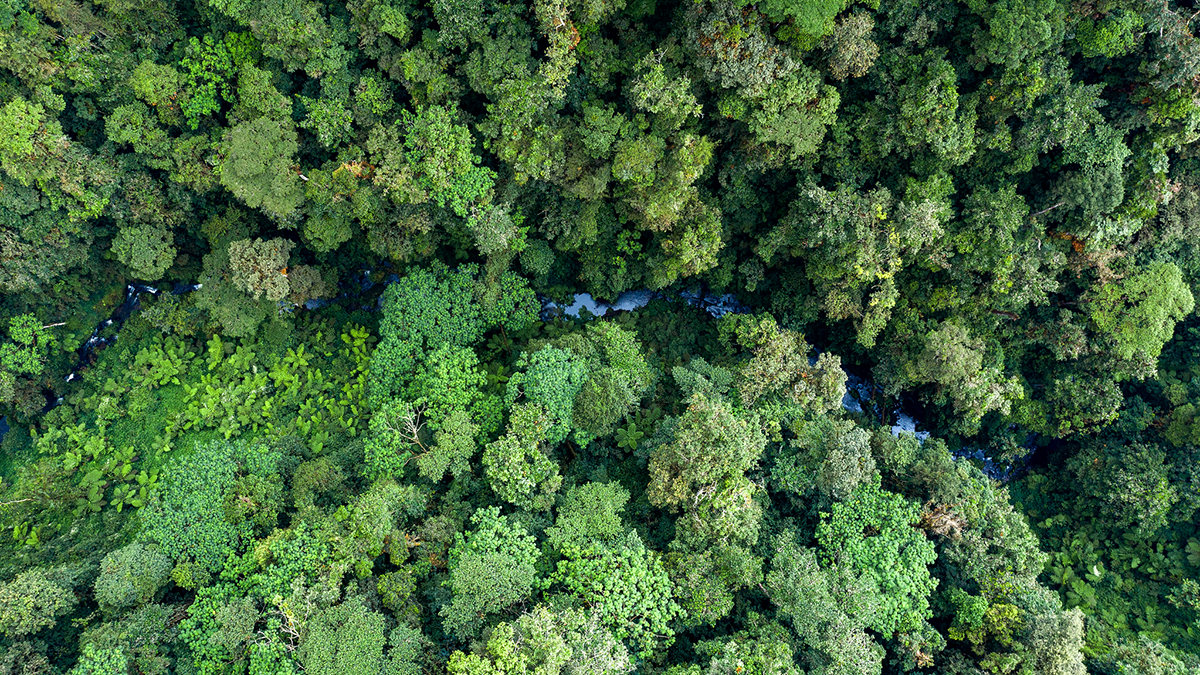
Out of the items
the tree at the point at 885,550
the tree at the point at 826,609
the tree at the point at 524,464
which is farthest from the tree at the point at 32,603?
the tree at the point at 885,550

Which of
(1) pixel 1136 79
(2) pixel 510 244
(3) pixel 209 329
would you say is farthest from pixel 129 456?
(1) pixel 1136 79

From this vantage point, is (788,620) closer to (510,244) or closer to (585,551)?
(585,551)

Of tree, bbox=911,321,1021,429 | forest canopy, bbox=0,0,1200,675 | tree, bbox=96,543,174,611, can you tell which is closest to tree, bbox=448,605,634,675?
forest canopy, bbox=0,0,1200,675

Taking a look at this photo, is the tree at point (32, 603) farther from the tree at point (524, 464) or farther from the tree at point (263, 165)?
the tree at point (524, 464)

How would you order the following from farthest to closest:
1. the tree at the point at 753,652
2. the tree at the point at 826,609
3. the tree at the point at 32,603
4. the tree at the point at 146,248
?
the tree at the point at 146,248, the tree at the point at 32,603, the tree at the point at 826,609, the tree at the point at 753,652

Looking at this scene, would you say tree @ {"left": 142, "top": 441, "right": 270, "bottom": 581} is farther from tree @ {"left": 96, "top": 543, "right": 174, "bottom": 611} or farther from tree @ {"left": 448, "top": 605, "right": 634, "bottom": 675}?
tree @ {"left": 448, "top": 605, "right": 634, "bottom": 675}

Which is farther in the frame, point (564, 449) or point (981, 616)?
point (564, 449)
